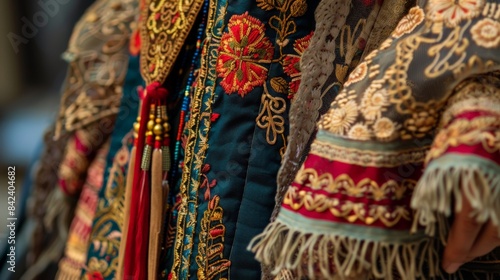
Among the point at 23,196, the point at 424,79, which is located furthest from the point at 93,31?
the point at 424,79

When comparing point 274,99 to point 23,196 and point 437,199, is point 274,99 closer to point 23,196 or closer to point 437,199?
point 437,199

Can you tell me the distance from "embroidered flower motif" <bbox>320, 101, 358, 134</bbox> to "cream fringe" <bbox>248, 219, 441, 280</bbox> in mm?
92

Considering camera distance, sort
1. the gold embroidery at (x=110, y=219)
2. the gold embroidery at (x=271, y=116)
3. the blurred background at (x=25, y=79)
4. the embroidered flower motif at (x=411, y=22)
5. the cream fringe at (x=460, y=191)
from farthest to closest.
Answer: the blurred background at (x=25, y=79), the gold embroidery at (x=110, y=219), the gold embroidery at (x=271, y=116), the embroidered flower motif at (x=411, y=22), the cream fringe at (x=460, y=191)

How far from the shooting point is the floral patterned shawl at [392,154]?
1.73 feet

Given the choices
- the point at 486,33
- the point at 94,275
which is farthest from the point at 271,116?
the point at 94,275

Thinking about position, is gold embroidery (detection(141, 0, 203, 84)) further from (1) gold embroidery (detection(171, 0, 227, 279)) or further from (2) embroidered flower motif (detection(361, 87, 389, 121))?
(2) embroidered flower motif (detection(361, 87, 389, 121))

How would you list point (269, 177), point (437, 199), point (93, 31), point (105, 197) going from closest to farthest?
point (437, 199), point (269, 177), point (105, 197), point (93, 31)

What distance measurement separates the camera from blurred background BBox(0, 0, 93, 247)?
154 centimetres

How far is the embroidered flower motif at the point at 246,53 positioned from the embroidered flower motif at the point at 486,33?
0.76ft

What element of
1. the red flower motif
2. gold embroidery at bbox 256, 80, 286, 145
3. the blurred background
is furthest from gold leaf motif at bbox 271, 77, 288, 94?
the blurred background

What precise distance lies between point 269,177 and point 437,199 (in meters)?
0.23

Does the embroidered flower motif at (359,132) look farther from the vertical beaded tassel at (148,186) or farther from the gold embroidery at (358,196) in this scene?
the vertical beaded tassel at (148,186)

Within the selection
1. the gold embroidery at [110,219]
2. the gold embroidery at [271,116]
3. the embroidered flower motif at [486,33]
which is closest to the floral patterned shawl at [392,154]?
the embroidered flower motif at [486,33]

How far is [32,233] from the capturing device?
0.99 m
